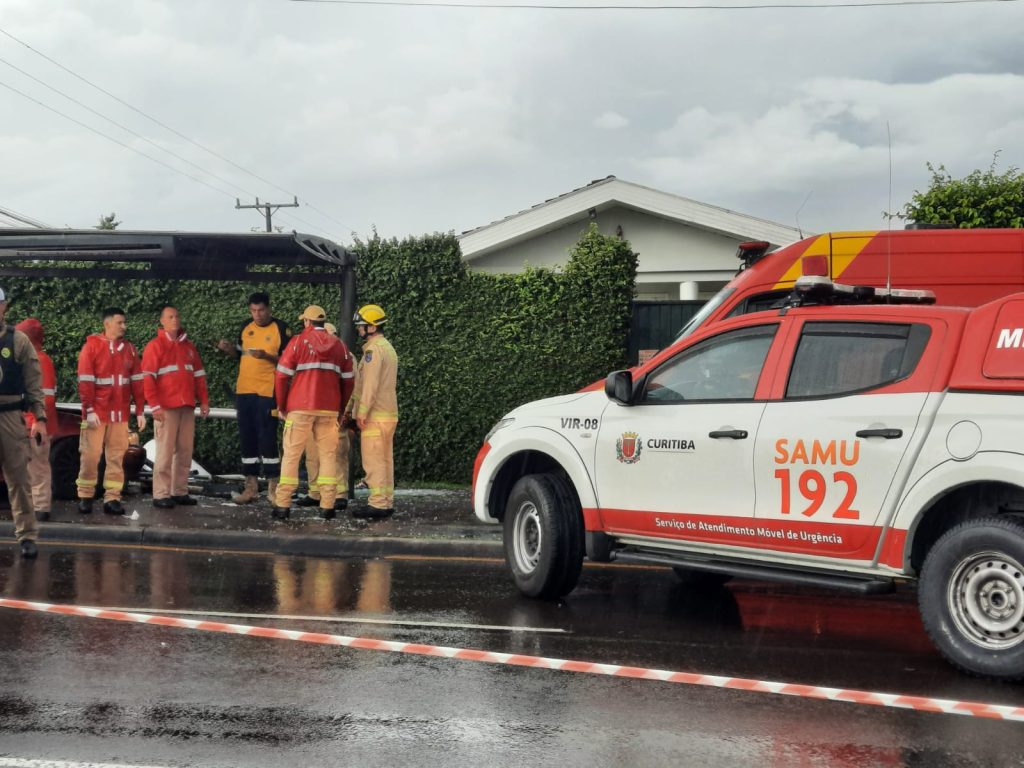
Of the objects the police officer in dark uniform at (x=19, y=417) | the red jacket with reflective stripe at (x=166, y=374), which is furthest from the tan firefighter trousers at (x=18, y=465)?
the red jacket with reflective stripe at (x=166, y=374)

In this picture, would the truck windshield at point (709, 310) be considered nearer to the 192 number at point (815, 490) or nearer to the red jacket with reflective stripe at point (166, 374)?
the 192 number at point (815, 490)

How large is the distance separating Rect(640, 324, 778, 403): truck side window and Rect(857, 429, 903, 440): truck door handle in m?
A: 0.83

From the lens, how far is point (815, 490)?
21.5 feet

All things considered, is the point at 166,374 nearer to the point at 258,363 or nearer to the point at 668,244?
the point at 258,363

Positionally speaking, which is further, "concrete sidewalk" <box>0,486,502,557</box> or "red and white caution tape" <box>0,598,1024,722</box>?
"concrete sidewalk" <box>0,486,502,557</box>

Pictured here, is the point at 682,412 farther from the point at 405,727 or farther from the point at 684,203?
the point at 684,203

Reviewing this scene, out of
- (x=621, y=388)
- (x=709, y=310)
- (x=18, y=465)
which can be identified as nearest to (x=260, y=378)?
(x=18, y=465)

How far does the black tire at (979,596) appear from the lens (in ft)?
19.0

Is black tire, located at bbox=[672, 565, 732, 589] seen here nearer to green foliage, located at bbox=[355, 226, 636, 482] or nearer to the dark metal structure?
the dark metal structure

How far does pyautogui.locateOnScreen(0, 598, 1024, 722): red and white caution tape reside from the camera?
547cm

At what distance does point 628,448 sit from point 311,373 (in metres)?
4.99

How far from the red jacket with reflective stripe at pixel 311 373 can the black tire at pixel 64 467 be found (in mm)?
2738

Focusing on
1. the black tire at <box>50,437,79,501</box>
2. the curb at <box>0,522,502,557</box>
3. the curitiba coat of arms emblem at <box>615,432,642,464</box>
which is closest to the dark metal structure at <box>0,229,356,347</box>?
the black tire at <box>50,437,79,501</box>

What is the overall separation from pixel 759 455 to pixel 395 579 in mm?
3343
